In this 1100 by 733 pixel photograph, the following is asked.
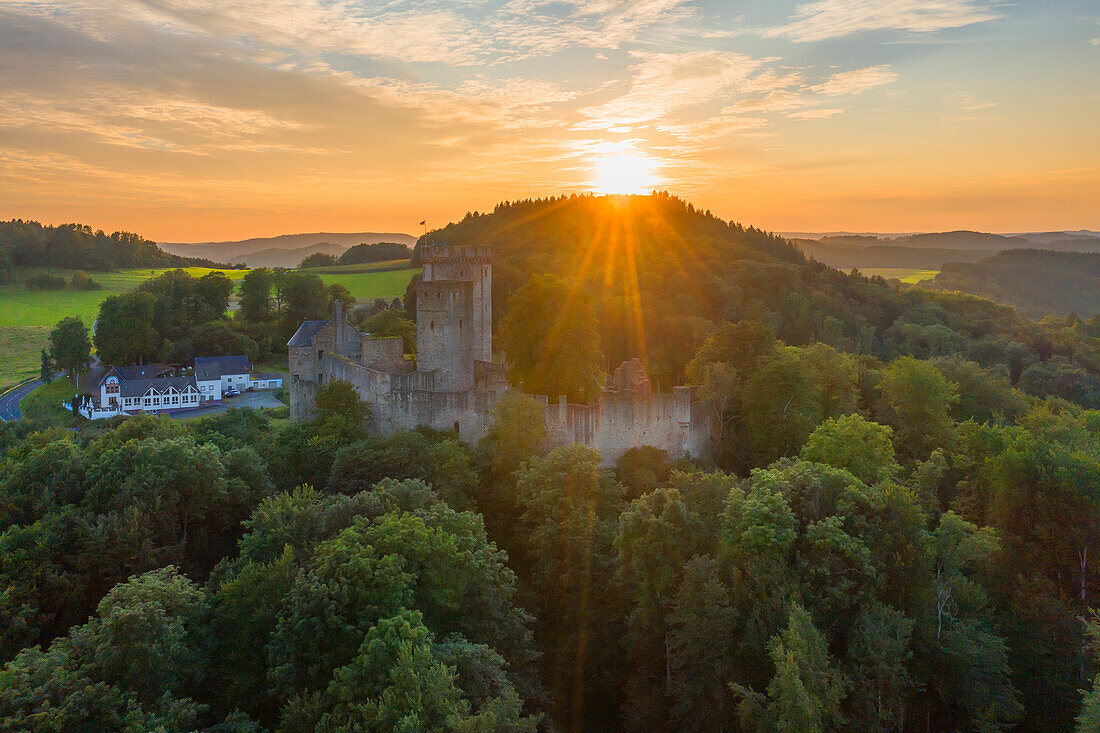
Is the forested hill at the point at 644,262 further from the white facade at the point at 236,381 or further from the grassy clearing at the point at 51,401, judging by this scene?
the grassy clearing at the point at 51,401

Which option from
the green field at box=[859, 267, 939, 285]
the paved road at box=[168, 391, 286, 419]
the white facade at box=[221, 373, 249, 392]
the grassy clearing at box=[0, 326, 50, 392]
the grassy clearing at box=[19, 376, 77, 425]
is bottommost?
the paved road at box=[168, 391, 286, 419]

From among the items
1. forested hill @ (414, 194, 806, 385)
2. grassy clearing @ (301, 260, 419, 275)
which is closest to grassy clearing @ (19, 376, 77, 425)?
forested hill @ (414, 194, 806, 385)

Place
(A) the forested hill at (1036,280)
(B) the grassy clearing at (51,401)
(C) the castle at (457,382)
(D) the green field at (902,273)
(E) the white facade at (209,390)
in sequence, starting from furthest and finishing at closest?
(D) the green field at (902,273) → (A) the forested hill at (1036,280) → (E) the white facade at (209,390) → (B) the grassy clearing at (51,401) → (C) the castle at (457,382)

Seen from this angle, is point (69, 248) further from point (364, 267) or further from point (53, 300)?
point (364, 267)

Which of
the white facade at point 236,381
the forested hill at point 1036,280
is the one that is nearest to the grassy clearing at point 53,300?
the white facade at point 236,381

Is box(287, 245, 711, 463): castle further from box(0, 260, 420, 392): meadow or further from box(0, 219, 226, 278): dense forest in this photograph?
box(0, 219, 226, 278): dense forest

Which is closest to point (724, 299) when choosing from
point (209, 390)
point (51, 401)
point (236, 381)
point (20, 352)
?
point (236, 381)
